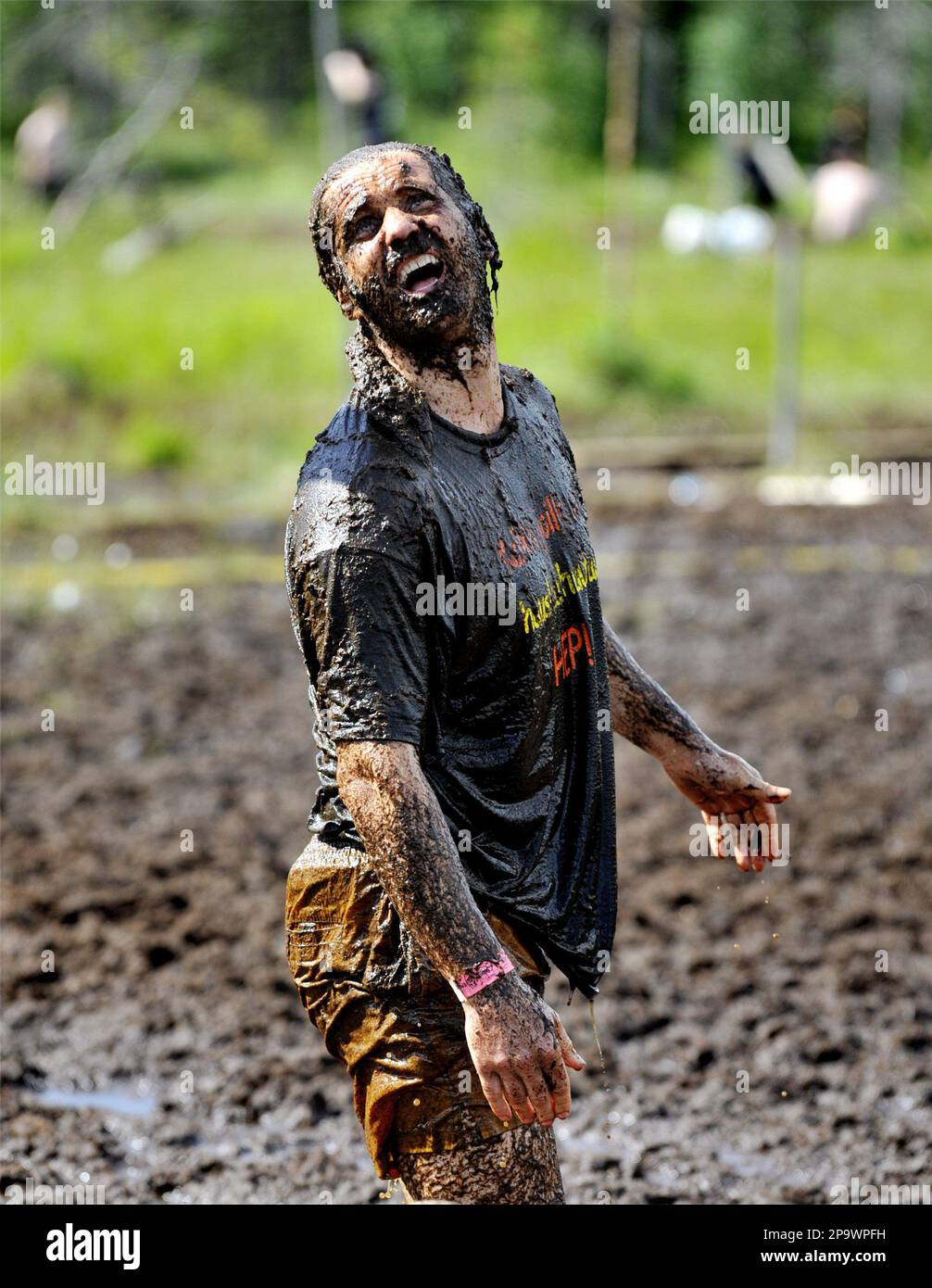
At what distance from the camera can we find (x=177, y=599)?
10680 millimetres

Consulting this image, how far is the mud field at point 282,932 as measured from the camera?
200 inches

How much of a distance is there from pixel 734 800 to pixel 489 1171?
0.93 m

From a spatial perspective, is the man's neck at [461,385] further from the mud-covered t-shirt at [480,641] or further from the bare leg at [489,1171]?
the bare leg at [489,1171]

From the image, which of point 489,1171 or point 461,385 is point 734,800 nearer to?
point 489,1171

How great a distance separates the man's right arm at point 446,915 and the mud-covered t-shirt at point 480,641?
0.07 m

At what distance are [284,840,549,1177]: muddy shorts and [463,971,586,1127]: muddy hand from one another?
6.8 inches

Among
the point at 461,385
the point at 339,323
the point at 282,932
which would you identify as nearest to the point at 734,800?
the point at 461,385

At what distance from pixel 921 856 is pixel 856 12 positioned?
16.7 meters

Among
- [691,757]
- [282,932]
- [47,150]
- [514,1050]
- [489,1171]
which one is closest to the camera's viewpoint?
→ [514,1050]

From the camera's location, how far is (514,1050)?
2.99 m

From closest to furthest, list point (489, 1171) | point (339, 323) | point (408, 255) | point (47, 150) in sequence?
point (408, 255)
point (489, 1171)
point (339, 323)
point (47, 150)

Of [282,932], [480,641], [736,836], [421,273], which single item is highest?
[421,273]

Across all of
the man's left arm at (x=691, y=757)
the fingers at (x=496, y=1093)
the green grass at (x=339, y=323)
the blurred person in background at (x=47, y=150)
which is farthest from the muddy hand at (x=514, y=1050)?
the blurred person in background at (x=47, y=150)
